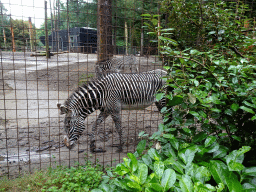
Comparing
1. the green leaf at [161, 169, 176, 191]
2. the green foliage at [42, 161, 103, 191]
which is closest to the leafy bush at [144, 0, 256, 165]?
the green leaf at [161, 169, 176, 191]

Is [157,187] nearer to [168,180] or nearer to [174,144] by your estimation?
[168,180]

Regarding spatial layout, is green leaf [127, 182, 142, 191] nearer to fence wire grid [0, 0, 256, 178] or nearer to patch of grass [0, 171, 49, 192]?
fence wire grid [0, 0, 256, 178]

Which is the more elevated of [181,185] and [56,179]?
[181,185]

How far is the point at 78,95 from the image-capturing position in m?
4.06

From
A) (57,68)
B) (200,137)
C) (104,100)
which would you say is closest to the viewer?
(200,137)

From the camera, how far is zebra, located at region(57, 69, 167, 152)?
3965 mm

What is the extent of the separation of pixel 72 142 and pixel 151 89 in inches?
91.1

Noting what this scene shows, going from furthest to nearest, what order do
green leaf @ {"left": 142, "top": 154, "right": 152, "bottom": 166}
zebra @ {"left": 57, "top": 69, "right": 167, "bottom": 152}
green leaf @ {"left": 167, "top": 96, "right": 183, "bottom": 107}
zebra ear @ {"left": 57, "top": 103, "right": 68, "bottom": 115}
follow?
1. zebra @ {"left": 57, "top": 69, "right": 167, "bottom": 152}
2. zebra ear @ {"left": 57, "top": 103, "right": 68, "bottom": 115}
3. green leaf @ {"left": 167, "top": 96, "right": 183, "bottom": 107}
4. green leaf @ {"left": 142, "top": 154, "right": 152, "bottom": 166}

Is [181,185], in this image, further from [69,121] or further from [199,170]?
[69,121]

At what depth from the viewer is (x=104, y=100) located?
14.3 feet

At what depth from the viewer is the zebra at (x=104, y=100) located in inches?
156

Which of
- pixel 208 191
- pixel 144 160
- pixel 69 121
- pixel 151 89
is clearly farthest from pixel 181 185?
pixel 151 89

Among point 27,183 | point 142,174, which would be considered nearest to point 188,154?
point 142,174

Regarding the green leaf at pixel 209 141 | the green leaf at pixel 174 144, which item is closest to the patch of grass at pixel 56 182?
the green leaf at pixel 174 144
